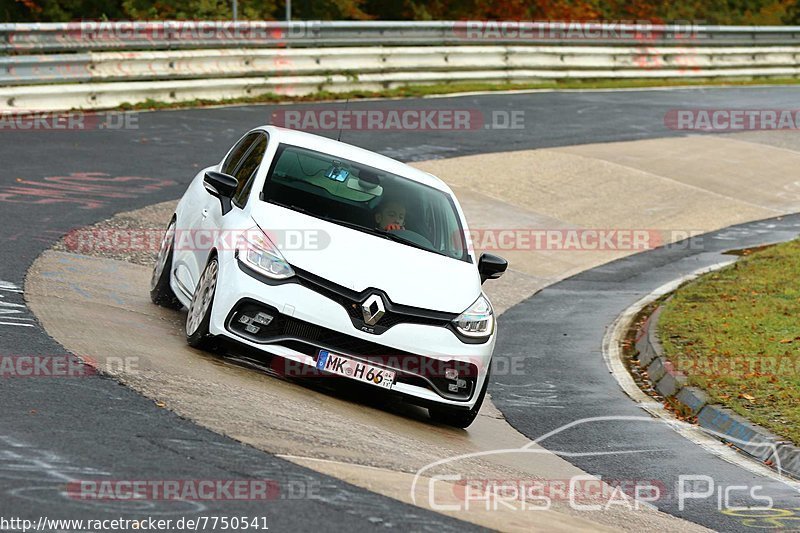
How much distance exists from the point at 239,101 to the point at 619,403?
1490 cm

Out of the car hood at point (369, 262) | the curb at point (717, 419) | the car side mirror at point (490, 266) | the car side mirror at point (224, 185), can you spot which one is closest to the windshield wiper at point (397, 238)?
the car hood at point (369, 262)

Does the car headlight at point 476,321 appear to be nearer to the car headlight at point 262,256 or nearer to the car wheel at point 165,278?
the car headlight at point 262,256

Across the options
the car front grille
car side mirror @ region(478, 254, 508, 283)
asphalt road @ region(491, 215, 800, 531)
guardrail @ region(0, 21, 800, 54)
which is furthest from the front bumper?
guardrail @ region(0, 21, 800, 54)

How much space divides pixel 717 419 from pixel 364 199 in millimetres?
3250

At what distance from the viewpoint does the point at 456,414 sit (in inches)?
347

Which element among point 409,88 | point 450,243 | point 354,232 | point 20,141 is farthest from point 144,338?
point 409,88

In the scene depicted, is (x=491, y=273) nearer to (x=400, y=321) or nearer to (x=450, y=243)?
(x=450, y=243)

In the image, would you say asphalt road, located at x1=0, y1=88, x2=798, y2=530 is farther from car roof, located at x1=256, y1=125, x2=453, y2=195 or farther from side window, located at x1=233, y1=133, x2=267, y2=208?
car roof, located at x1=256, y1=125, x2=453, y2=195

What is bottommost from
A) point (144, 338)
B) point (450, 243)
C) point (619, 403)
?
point (619, 403)

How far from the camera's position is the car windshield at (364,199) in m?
9.31

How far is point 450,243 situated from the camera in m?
9.56

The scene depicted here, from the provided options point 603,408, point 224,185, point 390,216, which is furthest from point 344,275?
point 603,408

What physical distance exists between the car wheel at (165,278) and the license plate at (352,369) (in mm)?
2747

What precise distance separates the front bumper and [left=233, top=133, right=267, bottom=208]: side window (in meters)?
1.05
